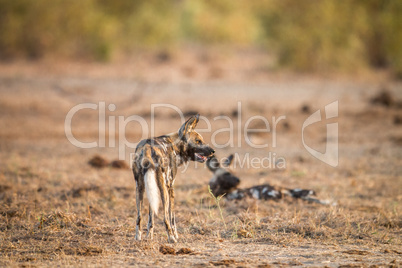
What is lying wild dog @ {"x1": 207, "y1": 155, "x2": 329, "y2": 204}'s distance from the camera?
22.3 ft

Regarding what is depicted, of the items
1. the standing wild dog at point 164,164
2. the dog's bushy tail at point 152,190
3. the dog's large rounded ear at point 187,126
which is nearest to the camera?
the dog's bushy tail at point 152,190

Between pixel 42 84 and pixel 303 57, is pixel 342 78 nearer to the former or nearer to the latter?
pixel 303 57

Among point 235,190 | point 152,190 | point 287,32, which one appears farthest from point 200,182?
point 287,32

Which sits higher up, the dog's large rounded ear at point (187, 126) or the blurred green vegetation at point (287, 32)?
the blurred green vegetation at point (287, 32)

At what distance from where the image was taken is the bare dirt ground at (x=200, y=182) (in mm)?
4797


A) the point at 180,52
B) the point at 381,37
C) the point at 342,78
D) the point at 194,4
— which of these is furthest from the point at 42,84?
the point at 194,4

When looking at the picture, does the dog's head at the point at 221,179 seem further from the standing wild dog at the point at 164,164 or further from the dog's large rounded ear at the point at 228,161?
the standing wild dog at the point at 164,164

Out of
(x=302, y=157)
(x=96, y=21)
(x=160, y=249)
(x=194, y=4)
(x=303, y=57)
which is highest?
(x=194, y=4)

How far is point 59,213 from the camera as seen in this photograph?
5.69 meters

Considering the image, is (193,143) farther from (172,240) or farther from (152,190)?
(172,240)

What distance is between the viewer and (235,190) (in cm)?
692

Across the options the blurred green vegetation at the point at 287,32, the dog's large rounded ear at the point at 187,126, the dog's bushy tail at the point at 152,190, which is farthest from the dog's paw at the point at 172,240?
the blurred green vegetation at the point at 287,32

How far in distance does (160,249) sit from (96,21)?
20.5m

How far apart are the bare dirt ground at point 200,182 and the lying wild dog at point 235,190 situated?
0.44ft
